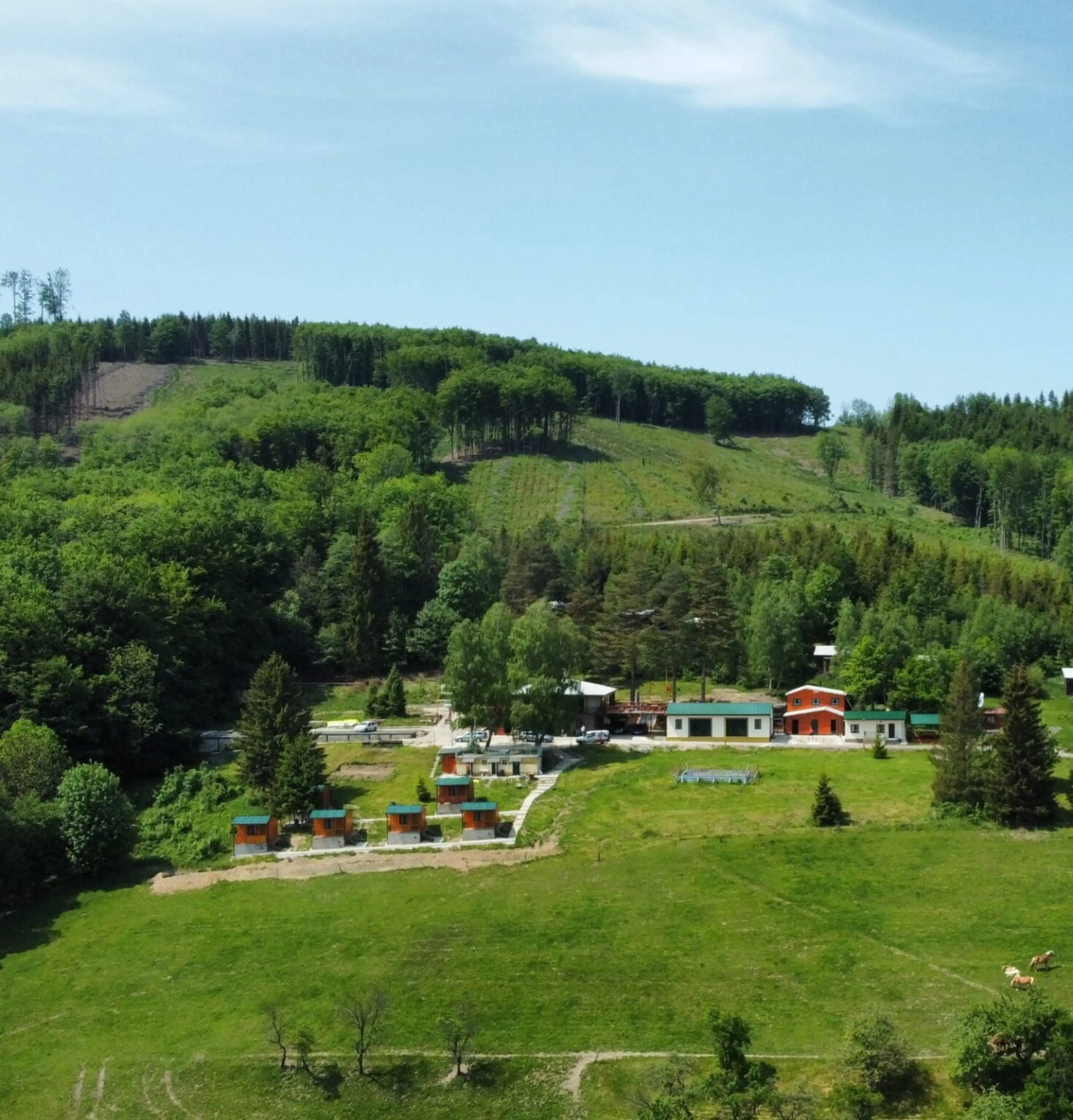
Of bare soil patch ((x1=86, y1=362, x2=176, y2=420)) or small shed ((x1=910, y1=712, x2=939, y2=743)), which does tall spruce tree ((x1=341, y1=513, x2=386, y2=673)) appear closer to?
small shed ((x1=910, y1=712, x2=939, y2=743))

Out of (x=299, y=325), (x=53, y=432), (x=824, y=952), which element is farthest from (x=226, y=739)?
(x=299, y=325)

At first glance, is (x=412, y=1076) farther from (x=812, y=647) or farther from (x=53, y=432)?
(x=53, y=432)

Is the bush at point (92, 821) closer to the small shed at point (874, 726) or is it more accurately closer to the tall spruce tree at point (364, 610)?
the tall spruce tree at point (364, 610)

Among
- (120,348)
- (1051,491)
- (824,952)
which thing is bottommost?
(824,952)

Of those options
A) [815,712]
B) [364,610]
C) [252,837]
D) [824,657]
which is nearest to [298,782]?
[252,837]

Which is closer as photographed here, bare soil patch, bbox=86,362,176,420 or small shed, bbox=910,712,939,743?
small shed, bbox=910,712,939,743

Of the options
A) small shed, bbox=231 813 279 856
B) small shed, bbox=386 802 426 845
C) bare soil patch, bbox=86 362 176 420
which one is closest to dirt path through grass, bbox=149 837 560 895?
small shed, bbox=231 813 279 856
